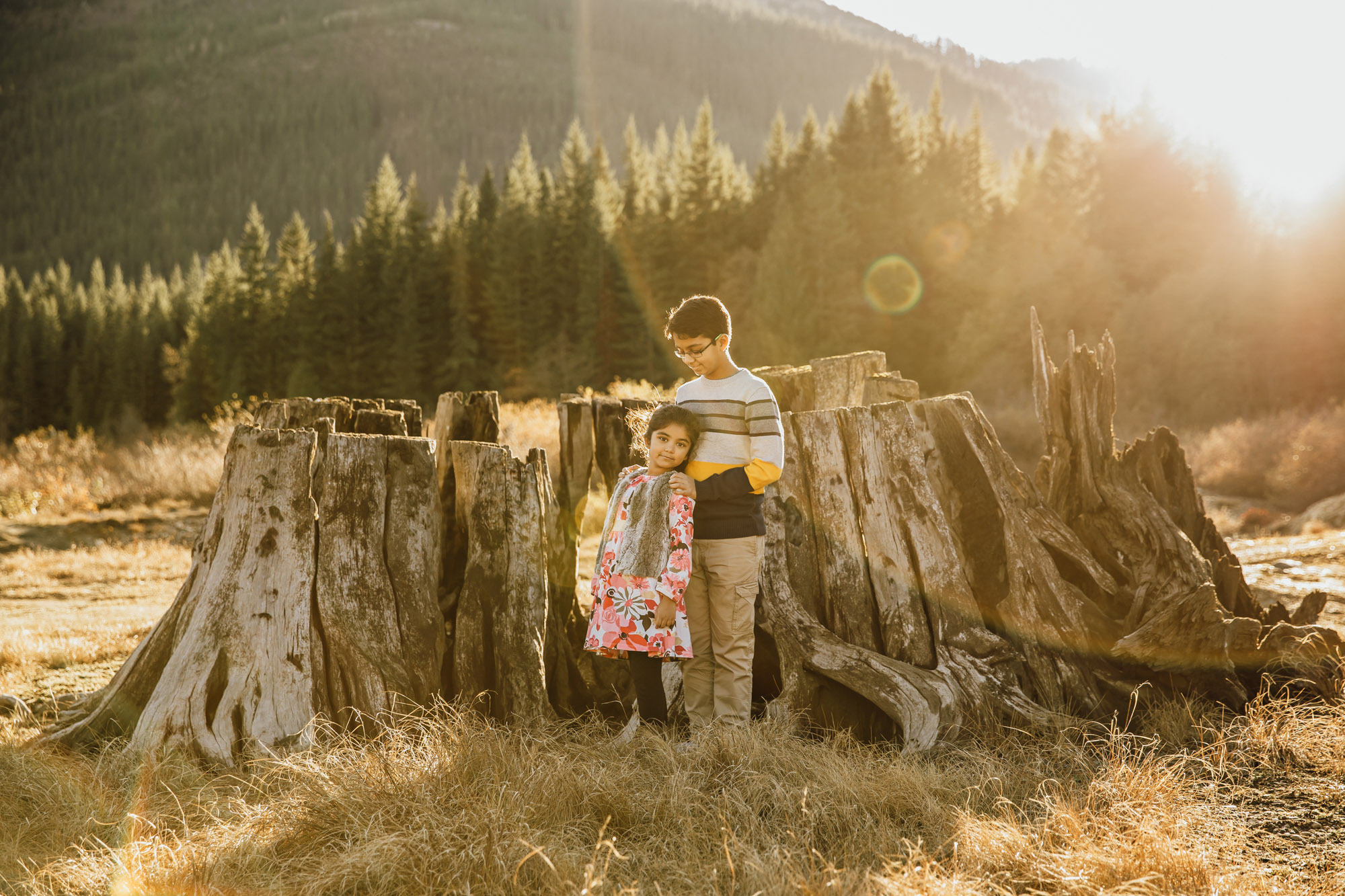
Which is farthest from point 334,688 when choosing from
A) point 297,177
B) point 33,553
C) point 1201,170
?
point 297,177

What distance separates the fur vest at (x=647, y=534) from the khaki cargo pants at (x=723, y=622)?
0.76 ft

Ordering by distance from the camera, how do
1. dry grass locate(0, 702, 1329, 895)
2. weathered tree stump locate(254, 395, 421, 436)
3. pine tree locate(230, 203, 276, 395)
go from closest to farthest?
dry grass locate(0, 702, 1329, 895) < weathered tree stump locate(254, 395, 421, 436) < pine tree locate(230, 203, 276, 395)

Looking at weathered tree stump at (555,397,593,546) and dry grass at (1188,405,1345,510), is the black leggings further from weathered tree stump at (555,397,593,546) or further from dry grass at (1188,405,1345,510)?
dry grass at (1188,405,1345,510)

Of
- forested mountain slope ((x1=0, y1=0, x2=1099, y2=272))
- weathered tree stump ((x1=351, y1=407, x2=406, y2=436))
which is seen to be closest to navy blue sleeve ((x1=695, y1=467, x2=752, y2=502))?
weathered tree stump ((x1=351, y1=407, x2=406, y2=436))

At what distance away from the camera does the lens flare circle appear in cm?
3284

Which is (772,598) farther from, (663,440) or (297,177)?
(297,177)

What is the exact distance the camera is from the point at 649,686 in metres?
3.62

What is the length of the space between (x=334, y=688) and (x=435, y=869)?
167 centimetres

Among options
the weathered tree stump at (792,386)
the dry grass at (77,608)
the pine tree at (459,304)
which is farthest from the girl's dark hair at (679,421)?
the pine tree at (459,304)

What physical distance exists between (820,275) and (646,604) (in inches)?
1207

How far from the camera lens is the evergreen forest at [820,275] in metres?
26.9

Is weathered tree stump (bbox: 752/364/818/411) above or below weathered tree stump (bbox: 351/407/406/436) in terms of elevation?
above

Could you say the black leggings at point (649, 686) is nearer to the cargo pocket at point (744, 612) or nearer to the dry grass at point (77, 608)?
the cargo pocket at point (744, 612)

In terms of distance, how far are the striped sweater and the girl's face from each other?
0.10 meters
